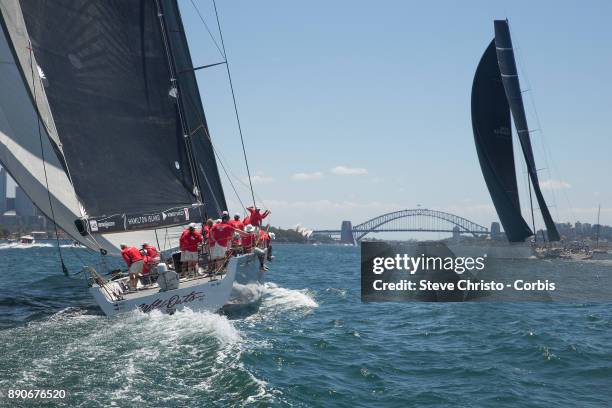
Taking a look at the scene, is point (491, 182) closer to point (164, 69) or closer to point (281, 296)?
point (281, 296)

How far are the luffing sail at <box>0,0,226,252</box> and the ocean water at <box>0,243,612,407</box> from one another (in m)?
2.76

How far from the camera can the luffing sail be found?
17266mm

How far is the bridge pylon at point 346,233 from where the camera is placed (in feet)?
579

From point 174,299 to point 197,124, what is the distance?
801 cm

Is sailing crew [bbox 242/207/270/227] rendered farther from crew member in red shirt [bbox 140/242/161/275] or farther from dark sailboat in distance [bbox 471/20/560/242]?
dark sailboat in distance [bbox 471/20/560/242]

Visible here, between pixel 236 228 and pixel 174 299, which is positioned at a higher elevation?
pixel 236 228

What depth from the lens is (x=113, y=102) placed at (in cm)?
1841

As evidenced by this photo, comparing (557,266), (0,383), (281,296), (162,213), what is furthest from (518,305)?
(557,266)

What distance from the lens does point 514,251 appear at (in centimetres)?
4169

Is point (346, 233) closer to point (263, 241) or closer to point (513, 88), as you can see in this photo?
point (513, 88)

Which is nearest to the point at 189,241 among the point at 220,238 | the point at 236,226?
the point at 220,238

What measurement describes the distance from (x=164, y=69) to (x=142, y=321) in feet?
24.9

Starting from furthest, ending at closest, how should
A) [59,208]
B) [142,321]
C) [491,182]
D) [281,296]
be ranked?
[491,182]
[281,296]
[59,208]
[142,321]

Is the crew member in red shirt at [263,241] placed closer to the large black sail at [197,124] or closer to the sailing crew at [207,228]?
the sailing crew at [207,228]
